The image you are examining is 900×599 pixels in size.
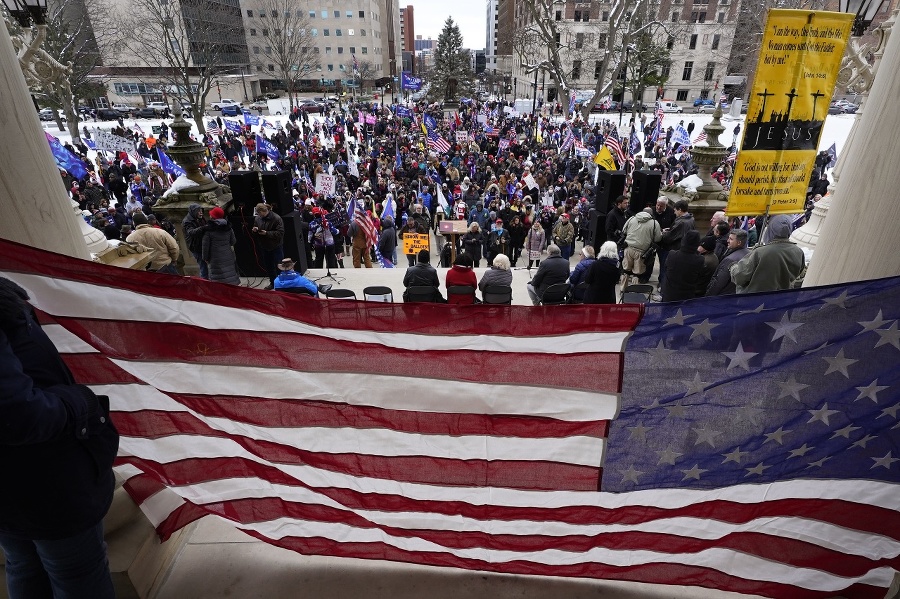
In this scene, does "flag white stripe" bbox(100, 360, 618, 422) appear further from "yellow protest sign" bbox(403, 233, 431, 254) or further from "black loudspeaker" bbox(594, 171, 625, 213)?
"black loudspeaker" bbox(594, 171, 625, 213)

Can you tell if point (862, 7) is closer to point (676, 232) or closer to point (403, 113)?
point (676, 232)

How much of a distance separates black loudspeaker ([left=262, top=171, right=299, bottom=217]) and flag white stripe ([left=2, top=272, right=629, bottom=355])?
281 inches

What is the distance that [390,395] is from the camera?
2.49 m

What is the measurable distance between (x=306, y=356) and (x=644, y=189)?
31.7 ft

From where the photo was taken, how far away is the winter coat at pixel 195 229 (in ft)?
24.3

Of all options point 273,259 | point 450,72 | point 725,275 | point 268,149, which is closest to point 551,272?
point 725,275

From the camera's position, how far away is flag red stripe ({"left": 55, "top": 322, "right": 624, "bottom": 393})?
93.2 inches

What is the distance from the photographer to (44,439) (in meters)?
1.90

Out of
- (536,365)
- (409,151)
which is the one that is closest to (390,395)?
(536,365)

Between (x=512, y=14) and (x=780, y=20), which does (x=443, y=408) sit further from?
(x=512, y=14)

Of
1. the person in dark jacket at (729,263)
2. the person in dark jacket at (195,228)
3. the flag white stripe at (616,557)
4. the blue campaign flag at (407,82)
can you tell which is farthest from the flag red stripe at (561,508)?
the blue campaign flag at (407,82)

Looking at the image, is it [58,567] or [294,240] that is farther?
[294,240]

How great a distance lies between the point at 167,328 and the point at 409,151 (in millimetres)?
25739

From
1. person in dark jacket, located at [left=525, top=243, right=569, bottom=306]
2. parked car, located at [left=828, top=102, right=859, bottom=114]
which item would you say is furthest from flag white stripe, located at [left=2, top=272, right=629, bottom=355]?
parked car, located at [left=828, top=102, right=859, bottom=114]
